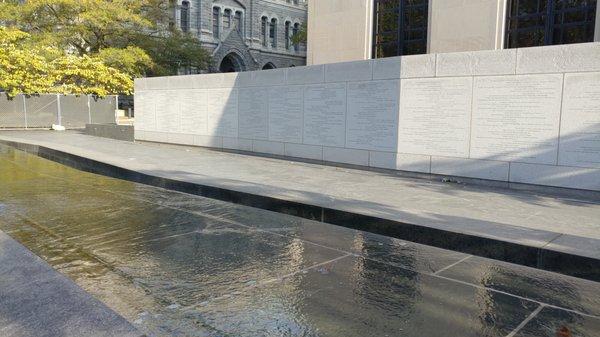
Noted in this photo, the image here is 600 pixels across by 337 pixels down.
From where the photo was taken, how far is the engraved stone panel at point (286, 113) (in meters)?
13.8

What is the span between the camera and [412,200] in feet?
26.7

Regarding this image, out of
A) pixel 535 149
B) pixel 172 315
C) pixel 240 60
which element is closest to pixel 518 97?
pixel 535 149

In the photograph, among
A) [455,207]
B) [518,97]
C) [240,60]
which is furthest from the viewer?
[240,60]

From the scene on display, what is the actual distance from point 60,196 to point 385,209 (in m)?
5.76

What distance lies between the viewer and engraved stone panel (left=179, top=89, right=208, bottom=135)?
17094 millimetres

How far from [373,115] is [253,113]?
4.55 m

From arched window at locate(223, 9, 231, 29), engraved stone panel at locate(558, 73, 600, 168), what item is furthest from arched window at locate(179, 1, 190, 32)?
engraved stone panel at locate(558, 73, 600, 168)

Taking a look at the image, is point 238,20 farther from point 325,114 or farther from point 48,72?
point 325,114

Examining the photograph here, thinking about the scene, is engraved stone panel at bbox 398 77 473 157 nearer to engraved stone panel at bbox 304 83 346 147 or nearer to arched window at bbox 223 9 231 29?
engraved stone panel at bbox 304 83 346 147

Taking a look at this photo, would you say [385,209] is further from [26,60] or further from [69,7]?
[69,7]

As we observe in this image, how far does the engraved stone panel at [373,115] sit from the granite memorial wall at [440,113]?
2cm

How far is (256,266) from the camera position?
16.5 ft

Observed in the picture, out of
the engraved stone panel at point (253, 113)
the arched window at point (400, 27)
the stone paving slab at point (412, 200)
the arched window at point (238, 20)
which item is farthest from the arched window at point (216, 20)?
the stone paving slab at point (412, 200)

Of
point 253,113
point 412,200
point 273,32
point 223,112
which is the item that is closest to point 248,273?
point 412,200
